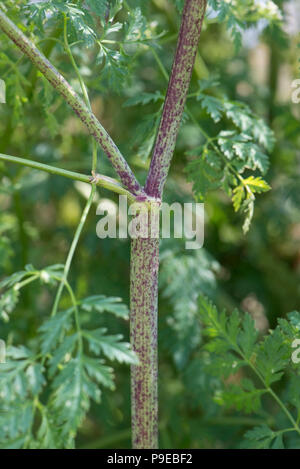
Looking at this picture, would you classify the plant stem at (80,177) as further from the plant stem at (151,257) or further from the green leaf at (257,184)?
the green leaf at (257,184)

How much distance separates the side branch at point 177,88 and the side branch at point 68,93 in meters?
0.04

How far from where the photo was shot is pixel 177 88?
763 millimetres

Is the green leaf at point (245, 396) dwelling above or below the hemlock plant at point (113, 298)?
below

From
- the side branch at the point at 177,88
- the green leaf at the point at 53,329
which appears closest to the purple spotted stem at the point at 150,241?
the side branch at the point at 177,88

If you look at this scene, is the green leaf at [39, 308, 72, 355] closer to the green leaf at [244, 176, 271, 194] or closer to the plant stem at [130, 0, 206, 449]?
the plant stem at [130, 0, 206, 449]

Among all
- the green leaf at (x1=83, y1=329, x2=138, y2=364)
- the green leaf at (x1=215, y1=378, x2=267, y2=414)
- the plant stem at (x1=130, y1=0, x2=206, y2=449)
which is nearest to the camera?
the green leaf at (x1=83, y1=329, x2=138, y2=364)

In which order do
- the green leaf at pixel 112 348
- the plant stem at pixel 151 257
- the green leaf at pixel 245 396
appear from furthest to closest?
the green leaf at pixel 245 396, the plant stem at pixel 151 257, the green leaf at pixel 112 348

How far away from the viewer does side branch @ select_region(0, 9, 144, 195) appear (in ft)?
2.21

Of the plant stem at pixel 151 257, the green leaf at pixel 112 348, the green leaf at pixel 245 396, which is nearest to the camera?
the green leaf at pixel 112 348

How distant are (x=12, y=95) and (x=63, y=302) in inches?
25.5

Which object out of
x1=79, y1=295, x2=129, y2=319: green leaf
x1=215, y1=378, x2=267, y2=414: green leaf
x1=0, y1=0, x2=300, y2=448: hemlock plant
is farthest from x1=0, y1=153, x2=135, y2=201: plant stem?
x1=215, y1=378, x2=267, y2=414: green leaf

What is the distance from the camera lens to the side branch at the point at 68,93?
674 millimetres

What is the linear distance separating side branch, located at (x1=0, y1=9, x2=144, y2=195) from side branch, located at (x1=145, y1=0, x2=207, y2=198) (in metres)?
0.04

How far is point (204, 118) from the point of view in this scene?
4.89 feet
